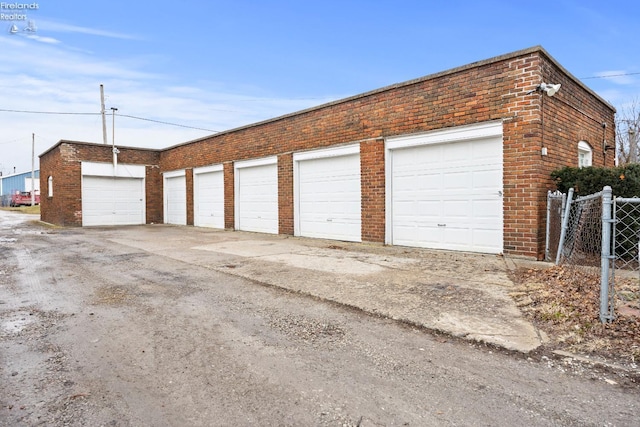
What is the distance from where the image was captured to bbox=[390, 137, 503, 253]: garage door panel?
8297 millimetres

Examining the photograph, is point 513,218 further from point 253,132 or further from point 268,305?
point 253,132

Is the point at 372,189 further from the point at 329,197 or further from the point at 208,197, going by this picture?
the point at 208,197

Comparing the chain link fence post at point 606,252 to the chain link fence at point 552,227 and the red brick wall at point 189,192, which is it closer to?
the chain link fence at point 552,227

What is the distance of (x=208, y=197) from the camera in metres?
16.9

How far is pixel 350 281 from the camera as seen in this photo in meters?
6.10

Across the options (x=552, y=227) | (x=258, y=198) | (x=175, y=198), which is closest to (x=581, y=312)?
(x=552, y=227)

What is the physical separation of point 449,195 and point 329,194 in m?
3.82

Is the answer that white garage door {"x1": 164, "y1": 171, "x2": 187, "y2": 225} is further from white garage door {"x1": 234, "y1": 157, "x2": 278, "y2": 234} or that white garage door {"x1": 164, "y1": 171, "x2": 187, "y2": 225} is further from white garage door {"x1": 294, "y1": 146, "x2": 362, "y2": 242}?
white garage door {"x1": 294, "y1": 146, "x2": 362, "y2": 242}

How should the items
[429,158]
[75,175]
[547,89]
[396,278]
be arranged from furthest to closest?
[75,175] < [429,158] < [547,89] < [396,278]

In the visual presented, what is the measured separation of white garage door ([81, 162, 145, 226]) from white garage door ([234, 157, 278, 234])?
24.8ft

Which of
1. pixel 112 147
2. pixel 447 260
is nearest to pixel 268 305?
pixel 447 260

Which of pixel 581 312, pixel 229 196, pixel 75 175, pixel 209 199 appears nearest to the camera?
pixel 581 312

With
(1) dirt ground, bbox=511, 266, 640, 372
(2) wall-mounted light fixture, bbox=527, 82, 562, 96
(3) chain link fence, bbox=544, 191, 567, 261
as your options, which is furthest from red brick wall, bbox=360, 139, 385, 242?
(1) dirt ground, bbox=511, 266, 640, 372

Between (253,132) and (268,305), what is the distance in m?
10.2
